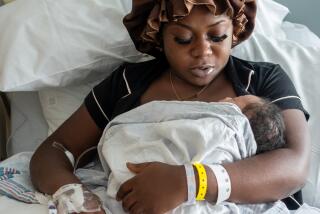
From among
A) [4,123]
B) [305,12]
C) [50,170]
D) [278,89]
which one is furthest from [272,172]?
[4,123]

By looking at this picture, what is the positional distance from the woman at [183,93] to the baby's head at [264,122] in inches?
0.9

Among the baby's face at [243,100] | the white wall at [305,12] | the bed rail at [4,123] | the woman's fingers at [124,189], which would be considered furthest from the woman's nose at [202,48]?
the bed rail at [4,123]

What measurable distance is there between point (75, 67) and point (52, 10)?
20 cm

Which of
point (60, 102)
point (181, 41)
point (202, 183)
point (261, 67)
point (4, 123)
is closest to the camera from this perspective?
point (202, 183)

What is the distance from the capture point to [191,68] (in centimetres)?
122

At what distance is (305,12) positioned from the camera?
170 cm

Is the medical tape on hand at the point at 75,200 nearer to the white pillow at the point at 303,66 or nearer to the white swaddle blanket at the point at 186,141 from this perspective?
the white swaddle blanket at the point at 186,141

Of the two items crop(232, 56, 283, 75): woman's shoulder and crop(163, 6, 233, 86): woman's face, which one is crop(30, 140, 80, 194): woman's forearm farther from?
crop(232, 56, 283, 75): woman's shoulder

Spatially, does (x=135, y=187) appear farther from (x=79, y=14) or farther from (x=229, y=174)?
(x=79, y=14)

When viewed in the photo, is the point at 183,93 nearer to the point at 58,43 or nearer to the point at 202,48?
the point at 202,48

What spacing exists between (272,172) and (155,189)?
0.28 m

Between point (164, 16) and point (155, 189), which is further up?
point (164, 16)

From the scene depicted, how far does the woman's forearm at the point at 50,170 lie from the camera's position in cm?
117

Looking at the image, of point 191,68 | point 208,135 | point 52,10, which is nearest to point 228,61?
point 191,68
